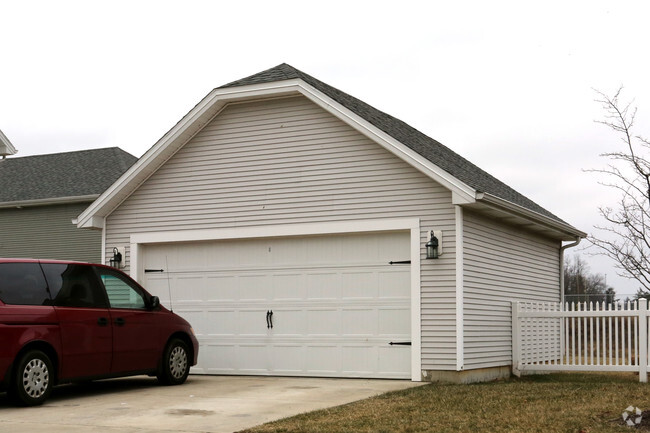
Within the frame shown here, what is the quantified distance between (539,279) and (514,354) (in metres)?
2.86

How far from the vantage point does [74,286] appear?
37.6 ft

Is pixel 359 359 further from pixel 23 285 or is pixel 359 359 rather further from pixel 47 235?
pixel 47 235

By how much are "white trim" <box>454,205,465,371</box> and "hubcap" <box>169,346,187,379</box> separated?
4028mm

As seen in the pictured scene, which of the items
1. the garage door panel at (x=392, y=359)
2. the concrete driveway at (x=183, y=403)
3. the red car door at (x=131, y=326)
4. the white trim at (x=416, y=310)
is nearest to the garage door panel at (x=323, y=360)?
the concrete driveway at (x=183, y=403)

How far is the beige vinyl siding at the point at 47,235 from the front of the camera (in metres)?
24.7

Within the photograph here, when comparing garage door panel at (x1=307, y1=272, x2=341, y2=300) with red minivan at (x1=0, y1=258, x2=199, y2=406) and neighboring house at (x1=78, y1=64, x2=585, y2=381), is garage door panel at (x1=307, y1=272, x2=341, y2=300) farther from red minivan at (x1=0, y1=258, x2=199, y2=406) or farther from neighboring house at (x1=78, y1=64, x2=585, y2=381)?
red minivan at (x1=0, y1=258, x2=199, y2=406)

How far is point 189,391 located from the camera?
12203mm

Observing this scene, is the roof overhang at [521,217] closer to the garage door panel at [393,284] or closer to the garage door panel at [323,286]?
the garage door panel at [393,284]

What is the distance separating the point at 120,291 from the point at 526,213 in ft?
22.2

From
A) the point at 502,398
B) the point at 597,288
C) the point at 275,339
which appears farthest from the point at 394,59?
the point at 597,288

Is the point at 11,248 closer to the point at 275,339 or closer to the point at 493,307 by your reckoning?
the point at 275,339

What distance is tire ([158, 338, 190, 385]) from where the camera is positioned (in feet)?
42.1

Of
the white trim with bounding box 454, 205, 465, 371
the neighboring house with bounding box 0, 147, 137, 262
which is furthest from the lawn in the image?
the neighboring house with bounding box 0, 147, 137, 262

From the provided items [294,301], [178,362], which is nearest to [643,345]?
[294,301]
